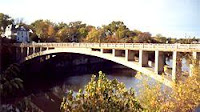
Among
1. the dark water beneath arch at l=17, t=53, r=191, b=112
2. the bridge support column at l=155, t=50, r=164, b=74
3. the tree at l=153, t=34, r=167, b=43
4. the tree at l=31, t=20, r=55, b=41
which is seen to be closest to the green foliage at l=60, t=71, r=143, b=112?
the bridge support column at l=155, t=50, r=164, b=74

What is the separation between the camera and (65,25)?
1246 inches

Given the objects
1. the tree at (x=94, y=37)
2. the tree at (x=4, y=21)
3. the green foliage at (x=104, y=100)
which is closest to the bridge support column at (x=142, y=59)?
the green foliage at (x=104, y=100)

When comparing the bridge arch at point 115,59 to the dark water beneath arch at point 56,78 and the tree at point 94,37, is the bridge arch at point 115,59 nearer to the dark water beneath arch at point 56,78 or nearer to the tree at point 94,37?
the dark water beneath arch at point 56,78

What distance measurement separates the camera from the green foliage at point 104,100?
4371 mm

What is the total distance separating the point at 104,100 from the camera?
4.40 m

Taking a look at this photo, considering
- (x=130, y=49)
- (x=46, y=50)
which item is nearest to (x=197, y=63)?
(x=130, y=49)

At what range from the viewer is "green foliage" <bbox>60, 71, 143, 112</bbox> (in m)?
4.37

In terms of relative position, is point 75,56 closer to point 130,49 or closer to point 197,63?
point 130,49

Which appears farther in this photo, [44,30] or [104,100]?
[44,30]

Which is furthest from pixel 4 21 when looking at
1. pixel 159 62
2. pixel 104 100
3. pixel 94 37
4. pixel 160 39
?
pixel 104 100

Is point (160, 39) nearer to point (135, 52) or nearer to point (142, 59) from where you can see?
point (135, 52)

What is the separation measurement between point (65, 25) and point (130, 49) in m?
22.1

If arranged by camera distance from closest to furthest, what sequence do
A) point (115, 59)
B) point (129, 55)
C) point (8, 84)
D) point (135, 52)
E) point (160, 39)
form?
point (129, 55) → point (115, 59) → point (135, 52) → point (8, 84) → point (160, 39)

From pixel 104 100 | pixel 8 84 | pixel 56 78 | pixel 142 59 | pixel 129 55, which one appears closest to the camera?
pixel 104 100
